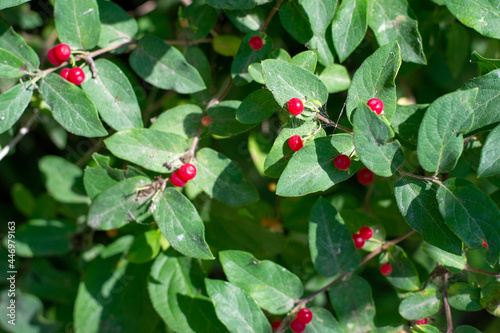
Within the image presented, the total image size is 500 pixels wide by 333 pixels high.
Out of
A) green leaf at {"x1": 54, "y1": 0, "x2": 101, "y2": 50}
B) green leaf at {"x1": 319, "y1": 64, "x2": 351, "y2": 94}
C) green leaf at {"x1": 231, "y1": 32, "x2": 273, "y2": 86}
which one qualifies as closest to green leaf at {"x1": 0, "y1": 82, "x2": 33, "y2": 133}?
green leaf at {"x1": 54, "y1": 0, "x2": 101, "y2": 50}

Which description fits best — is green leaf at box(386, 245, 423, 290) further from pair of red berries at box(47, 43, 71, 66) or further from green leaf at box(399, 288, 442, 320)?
pair of red berries at box(47, 43, 71, 66)

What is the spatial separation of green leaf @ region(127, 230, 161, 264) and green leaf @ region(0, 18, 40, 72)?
0.76m

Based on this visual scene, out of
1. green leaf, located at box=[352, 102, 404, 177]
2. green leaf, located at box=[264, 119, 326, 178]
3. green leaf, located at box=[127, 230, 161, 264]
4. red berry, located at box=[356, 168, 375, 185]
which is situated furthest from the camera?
red berry, located at box=[356, 168, 375, 185]

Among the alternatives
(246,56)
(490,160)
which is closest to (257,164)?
(246,56)

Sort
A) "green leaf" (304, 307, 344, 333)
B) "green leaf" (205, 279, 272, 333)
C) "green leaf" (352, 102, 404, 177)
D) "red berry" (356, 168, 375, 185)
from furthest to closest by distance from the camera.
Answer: "red berry" (356, 168, 375, 185), "green leaf" (304, 307, 344, 333), "green leaf" (205, 279, 272, 333), "green leaf" (352, 102, 404, 177)

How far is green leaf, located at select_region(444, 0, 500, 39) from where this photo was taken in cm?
129

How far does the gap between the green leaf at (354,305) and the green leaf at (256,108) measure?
2.26ft

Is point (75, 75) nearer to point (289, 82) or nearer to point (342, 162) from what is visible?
point (289, 82)

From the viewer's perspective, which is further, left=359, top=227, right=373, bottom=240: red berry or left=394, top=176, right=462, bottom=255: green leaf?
left=359, top=227, right=373, bottom=240: red berry

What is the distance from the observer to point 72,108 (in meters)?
1.39

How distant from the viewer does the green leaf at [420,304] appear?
1408 millimetres

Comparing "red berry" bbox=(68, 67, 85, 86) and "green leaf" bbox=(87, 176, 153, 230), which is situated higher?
"red berry" bbox=(68, 67, 85, 86)

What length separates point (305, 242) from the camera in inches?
81.6

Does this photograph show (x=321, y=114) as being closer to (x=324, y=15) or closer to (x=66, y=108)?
(x=324, y=15)
